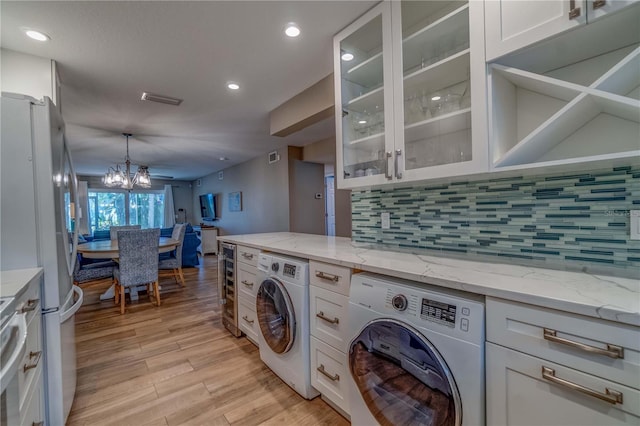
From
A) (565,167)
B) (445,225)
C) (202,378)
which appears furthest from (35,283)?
(565,167)

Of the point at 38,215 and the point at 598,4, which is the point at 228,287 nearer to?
the point at 38,215

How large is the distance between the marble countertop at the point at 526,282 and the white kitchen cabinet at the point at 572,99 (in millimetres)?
426

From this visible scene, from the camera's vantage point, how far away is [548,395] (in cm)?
77

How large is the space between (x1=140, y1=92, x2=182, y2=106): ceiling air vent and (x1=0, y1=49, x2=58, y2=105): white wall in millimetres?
722

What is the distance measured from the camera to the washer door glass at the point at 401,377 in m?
0.96

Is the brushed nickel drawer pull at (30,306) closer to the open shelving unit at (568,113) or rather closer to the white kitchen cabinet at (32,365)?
the white kitchen cabinet at (32,365)

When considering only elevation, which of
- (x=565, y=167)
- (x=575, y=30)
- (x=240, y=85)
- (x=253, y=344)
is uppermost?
(x=240, y=85)

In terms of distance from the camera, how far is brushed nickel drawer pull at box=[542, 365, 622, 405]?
26.3 inches

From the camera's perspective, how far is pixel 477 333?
0.89 metres

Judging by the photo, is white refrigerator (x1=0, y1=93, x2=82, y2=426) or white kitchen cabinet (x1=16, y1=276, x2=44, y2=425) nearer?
white kitchen cabinet (x1=16, y1=276, x2=44, y2=425)

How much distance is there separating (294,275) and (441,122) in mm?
1227

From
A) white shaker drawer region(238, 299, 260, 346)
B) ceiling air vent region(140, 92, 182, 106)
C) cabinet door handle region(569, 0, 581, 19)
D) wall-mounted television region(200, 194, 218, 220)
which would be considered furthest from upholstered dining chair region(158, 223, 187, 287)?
cabinet door handle region(569, 0, 581, 19)

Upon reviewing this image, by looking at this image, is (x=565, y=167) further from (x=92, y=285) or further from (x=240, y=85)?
(x=92, y=285)

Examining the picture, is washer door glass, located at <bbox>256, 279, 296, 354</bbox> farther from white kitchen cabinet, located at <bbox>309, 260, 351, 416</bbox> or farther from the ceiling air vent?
the ceiling air vent
